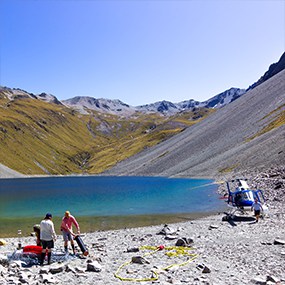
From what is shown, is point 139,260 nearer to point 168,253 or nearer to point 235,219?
point 168,253

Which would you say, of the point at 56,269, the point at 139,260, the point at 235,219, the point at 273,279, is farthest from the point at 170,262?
the point at 235,219

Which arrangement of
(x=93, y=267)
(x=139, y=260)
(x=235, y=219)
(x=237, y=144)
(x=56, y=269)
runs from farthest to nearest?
1. (x=237, y=144)
2. (x=235, y=219)
3. (x=139, y=260)
4. (x=93, y=267)
5. (x=56, y=269)

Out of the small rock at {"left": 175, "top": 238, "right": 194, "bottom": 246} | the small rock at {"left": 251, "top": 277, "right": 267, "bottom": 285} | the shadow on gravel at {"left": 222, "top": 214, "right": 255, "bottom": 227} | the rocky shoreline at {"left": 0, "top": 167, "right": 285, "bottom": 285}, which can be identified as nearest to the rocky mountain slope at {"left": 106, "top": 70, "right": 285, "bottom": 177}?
the shadow on gravel at {"left": 222, "top": 214, "right": 255, "bottom": 227}

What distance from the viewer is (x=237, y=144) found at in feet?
397

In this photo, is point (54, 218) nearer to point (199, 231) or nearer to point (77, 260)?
point (199, 231)

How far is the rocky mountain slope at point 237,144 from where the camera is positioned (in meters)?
92.8

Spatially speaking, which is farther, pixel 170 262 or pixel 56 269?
pixel 170 262

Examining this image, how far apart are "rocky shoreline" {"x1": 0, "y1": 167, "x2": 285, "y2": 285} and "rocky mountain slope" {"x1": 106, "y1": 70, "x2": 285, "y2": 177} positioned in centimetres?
5707

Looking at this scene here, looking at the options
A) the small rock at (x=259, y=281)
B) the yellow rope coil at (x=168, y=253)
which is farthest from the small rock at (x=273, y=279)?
the yellow rope coil at (x=168, y=253)

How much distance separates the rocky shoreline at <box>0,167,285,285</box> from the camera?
15273 millimetres

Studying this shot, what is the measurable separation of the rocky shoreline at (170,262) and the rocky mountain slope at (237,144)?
57.1 meters

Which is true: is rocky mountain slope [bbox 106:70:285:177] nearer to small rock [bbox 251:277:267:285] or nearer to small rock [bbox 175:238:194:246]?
small rock [bbox 175:238:194:246]

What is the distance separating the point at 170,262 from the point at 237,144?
353 feet

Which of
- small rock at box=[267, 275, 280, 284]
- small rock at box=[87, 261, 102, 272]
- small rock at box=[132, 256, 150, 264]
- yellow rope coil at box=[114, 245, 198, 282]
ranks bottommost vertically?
small rock at box=[267, 275, 280, 284]
